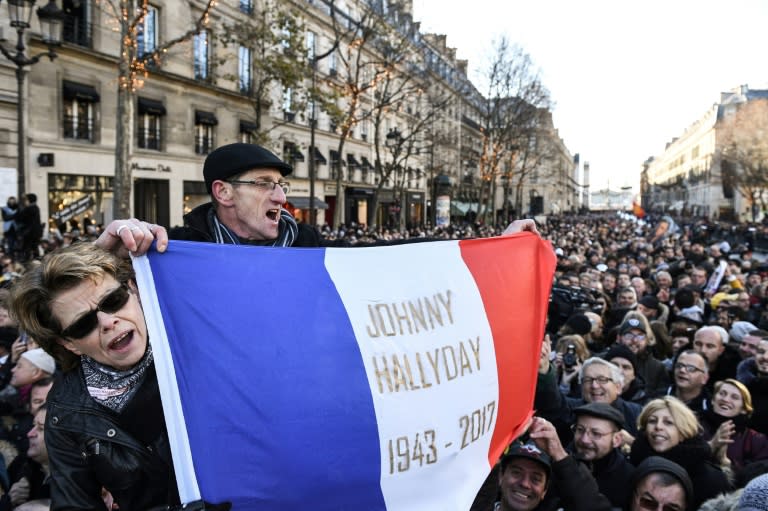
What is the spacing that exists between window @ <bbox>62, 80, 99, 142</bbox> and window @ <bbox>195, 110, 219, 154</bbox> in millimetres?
5286

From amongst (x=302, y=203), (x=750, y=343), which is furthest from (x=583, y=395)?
(x=302, y=203)

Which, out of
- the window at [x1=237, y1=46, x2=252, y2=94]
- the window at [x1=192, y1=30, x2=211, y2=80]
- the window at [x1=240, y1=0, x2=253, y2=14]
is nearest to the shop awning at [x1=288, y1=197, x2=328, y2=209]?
the window at [x1=237, y1=46, x2=252, y2=94]

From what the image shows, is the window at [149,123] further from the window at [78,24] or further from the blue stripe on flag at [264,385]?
the blue stripe on flag at [264,385]

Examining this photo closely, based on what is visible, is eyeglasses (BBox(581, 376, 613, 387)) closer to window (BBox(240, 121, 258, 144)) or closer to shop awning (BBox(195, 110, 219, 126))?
shop awning (BBox(195, 110, 219, 126))

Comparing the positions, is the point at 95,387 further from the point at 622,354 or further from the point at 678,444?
the point at 622,354

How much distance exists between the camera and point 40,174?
1972cm

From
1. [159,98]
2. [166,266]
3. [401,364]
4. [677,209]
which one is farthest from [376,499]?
[677,209]

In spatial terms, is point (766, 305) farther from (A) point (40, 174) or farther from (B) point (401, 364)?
(A) point (40, 174)

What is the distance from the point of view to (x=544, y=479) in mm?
3342

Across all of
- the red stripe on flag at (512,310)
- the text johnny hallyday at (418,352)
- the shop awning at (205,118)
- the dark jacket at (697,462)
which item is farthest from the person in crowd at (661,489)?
the shop awning at (205,118)

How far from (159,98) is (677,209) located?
110270 millimetres

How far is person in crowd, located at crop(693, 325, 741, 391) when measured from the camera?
618 cm

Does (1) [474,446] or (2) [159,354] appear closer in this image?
(2) [159,354]

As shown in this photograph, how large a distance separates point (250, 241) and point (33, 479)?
6.97ft
